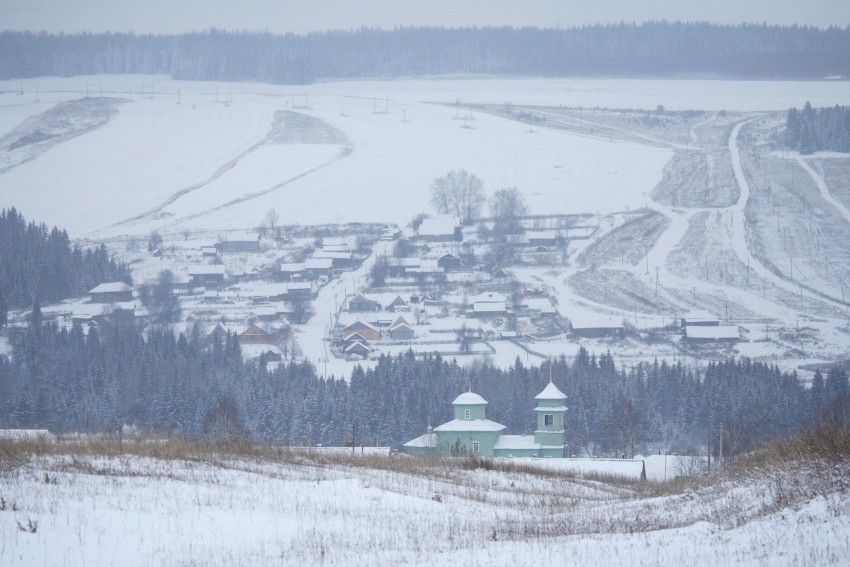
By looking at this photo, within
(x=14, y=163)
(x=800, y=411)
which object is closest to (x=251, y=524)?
(x=800, y=411)

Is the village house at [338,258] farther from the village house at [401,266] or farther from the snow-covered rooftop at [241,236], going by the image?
the snow-covered rooftop at [241,236]

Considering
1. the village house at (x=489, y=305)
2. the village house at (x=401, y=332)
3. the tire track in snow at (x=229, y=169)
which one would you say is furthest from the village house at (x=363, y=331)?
the tire track in snow at (x=229, y=169)

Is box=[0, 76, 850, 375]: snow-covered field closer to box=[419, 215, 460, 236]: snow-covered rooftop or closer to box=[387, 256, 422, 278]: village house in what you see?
box=[387, 256, 422, 278]: village house

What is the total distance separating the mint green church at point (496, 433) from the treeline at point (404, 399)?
3568 millimetres

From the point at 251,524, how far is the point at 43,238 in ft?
376

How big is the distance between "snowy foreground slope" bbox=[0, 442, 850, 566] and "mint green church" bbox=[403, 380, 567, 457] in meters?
33.8

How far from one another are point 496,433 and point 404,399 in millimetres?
11057

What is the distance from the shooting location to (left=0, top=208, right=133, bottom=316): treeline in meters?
106

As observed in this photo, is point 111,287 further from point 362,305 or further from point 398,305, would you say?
point 398,305

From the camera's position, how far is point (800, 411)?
6512 cm

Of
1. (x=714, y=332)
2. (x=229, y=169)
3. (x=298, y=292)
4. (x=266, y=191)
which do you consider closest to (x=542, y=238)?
(x=298, y=292)

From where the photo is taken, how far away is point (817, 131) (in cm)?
17062

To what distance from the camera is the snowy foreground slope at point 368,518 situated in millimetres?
12773

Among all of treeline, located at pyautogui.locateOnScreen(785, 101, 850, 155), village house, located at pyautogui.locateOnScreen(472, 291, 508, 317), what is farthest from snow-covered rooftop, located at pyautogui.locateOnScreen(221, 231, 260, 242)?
treeline, located at pyautogui.locateOnScreen(785, 101, 850, 155)
